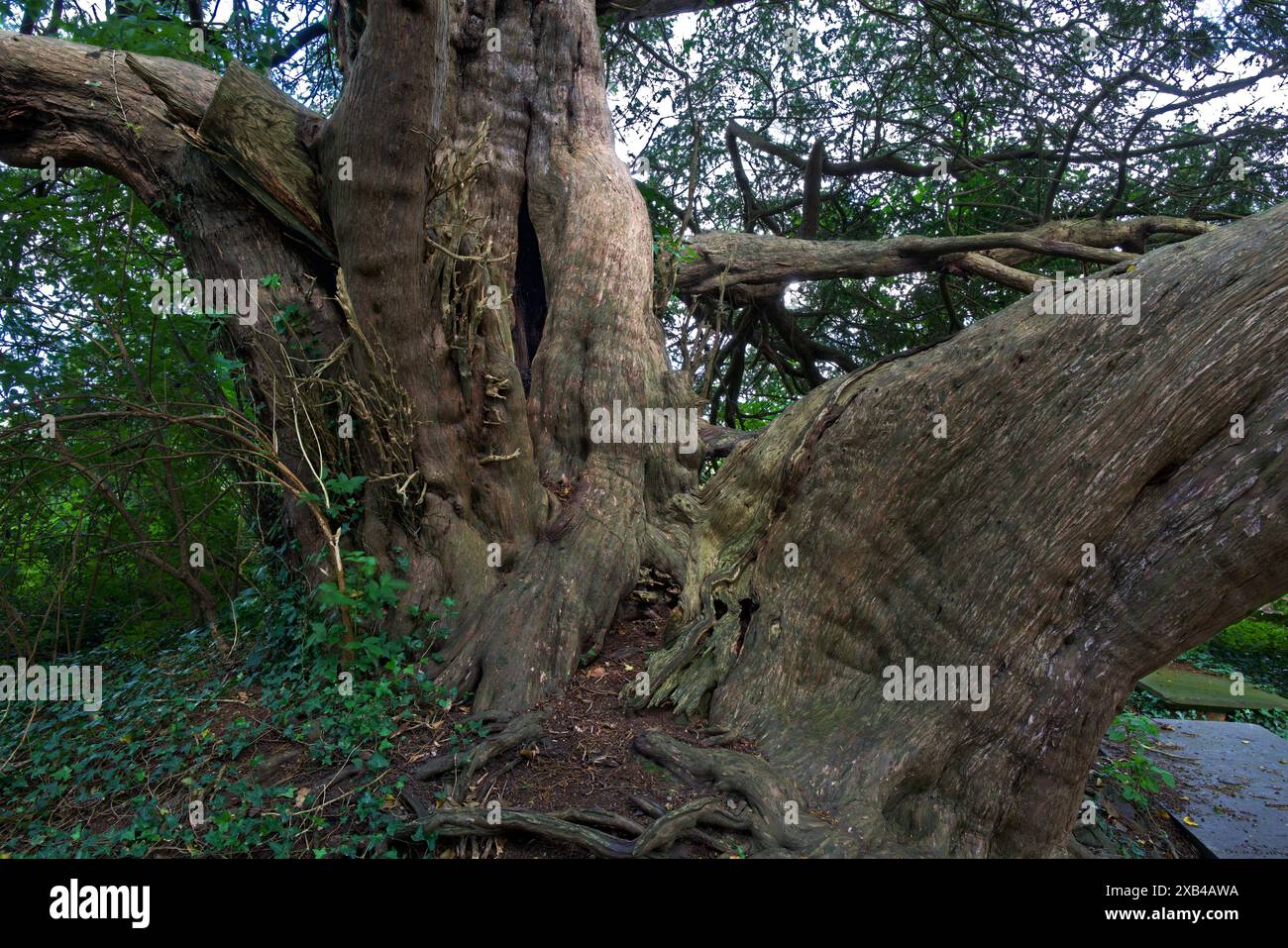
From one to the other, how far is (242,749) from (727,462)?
9.14 ft

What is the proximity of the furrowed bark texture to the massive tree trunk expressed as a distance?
1cm

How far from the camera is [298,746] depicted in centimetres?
352

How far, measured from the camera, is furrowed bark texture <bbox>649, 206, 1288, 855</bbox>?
8.61 ft

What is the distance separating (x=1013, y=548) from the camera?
2.98 meters

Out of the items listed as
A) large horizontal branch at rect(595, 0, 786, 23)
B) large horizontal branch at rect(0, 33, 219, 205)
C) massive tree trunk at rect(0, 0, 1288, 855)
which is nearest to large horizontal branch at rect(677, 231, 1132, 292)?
massive tree trunk at rect(0, 0, 1288, 855)

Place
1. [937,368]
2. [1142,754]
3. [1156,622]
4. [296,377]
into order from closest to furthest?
1. [1156,622]
2. [937,368]
3. [296,377]
4. [1142,754]

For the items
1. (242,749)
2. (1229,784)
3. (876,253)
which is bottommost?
(1229,784)

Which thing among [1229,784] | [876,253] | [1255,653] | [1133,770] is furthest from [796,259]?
[1255,653]

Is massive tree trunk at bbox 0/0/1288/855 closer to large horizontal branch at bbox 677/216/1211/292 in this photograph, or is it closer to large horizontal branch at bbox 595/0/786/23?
large horizontal branch at bbox 677/216/1211/292

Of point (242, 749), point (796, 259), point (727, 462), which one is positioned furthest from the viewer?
point (796, 259)

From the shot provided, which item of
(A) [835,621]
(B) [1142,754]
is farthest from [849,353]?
(A) [835,621]

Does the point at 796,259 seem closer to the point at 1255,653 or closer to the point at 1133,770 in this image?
the point at 1133,770

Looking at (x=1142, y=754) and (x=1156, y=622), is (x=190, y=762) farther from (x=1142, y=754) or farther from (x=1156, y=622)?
(x=1142, y=754)

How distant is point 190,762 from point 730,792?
2.42 metres
